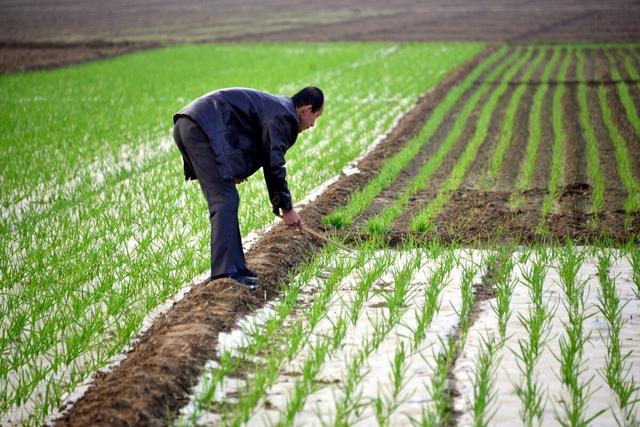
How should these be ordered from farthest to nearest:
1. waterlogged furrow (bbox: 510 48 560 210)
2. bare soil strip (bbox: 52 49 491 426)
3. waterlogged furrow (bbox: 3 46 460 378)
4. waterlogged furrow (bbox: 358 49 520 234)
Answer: waterlogged furrow (bbox: 510 48 560 210)
waterlogged furrow (bbox: 358 49 520 234)
waterlogged furrow (bbox: 3 46 460 378)
bare soil strip (bbox: 52 49 491 426)

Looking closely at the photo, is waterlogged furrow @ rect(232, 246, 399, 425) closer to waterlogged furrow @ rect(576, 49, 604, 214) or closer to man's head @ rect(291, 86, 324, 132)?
man's head @ rect(291, 86, 324, 132)

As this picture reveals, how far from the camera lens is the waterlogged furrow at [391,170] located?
694 centimetres

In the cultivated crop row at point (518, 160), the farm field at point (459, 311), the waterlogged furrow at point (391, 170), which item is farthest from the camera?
the cultivated crop row at point (518, 160)

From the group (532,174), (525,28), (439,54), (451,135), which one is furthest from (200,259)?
(525,28)

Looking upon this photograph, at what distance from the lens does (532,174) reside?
8773 millimetres

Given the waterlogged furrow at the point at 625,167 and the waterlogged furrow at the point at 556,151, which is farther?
the waterlogged furrow at the point at 556,151

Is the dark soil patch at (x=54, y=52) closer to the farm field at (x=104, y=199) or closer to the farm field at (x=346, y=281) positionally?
the farm field at (x=104, y=199)

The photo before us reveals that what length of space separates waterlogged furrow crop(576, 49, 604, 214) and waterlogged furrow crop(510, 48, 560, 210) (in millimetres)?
626

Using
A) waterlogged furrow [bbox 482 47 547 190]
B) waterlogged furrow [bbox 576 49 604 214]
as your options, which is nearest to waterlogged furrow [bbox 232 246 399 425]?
waterlogged furrow [bbox 576 49 604 214]

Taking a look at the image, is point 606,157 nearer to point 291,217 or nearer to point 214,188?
point 291,217

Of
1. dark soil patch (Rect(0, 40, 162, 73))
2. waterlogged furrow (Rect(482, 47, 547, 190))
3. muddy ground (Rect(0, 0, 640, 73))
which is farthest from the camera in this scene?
muddy ground (Rect(0, 0, 640, 73))

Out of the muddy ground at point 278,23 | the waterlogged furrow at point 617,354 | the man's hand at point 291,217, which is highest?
the man's hand at point 291,217

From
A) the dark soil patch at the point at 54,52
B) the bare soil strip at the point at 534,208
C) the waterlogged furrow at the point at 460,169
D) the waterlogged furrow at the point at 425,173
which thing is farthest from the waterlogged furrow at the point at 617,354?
the dark soil patch at the point at 54,52

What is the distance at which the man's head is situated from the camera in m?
4.86
